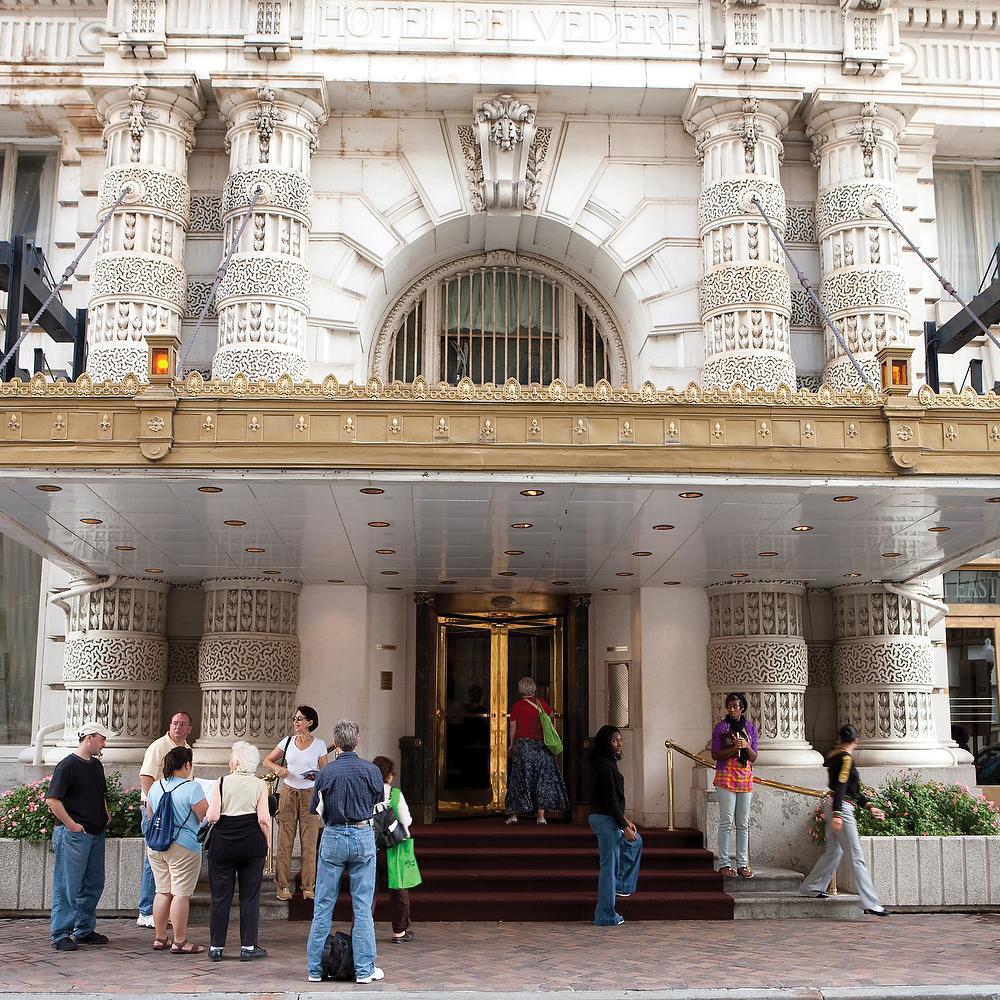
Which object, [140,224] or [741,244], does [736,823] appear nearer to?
[741,244]

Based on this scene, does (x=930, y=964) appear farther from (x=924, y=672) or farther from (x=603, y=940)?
(x=924, y=672)

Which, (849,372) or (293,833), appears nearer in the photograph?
(293,833)

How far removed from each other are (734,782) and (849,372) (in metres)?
6.43

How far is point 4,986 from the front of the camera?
9102mm

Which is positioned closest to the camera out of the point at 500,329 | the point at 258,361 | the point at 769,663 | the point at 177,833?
the point at 177,833

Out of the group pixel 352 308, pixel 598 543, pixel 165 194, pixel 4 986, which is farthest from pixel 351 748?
pixel 165 194

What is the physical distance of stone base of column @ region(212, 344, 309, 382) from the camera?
16016 millimetres

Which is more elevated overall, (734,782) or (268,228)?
(268,228)

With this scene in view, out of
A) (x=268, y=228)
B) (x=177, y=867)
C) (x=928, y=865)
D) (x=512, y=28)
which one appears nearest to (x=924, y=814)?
(x=928, y=865)

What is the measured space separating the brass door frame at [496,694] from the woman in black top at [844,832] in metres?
5.10

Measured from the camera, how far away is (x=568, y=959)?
34.1 feet

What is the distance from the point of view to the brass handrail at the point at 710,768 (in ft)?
46.7

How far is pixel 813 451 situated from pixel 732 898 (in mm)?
5112

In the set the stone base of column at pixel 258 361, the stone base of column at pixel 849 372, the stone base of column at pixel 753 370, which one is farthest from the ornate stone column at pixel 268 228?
the stone base of column at pixel 849 372
